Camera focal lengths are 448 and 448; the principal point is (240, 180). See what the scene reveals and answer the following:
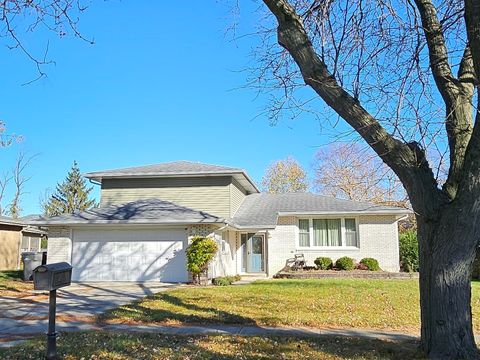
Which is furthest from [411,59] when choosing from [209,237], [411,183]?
[209,237]

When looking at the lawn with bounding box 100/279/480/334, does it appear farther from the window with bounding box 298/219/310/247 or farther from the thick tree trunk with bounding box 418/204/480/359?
the window with bounding box 298/219/310/247

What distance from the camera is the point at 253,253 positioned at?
2444cm

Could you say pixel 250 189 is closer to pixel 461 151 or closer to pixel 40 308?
pixel 40 308

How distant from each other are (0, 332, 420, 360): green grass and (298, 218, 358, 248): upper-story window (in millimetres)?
16178

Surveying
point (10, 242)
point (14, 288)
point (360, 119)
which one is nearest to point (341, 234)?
point (14, 288)

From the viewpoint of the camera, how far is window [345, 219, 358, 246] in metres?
23.3

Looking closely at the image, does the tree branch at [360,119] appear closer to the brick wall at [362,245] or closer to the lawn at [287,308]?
the lawn at [287,308]

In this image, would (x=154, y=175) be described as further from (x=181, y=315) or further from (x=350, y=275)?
(x=181, y=315)

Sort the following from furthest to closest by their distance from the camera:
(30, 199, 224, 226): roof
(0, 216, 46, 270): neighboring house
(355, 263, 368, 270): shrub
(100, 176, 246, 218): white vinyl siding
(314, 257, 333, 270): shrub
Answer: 1. (0, 216, 46, 270): neighboring house
2. (314, 257, 333, 270): shrub
3. (355, 263, 368, 270): shrub
4. (100, 176, 246, 218): white vinyl siding
5. (30, 199, 224, 226): roof

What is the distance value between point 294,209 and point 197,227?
667cm

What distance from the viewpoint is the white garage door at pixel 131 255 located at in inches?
740

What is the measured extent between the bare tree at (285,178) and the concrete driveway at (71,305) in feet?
105

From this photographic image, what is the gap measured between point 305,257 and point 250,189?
6404 millimetres

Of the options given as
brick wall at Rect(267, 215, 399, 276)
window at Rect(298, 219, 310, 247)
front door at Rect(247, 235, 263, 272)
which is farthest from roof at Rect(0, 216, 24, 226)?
window at Rect(298, 219, 310, 247)
